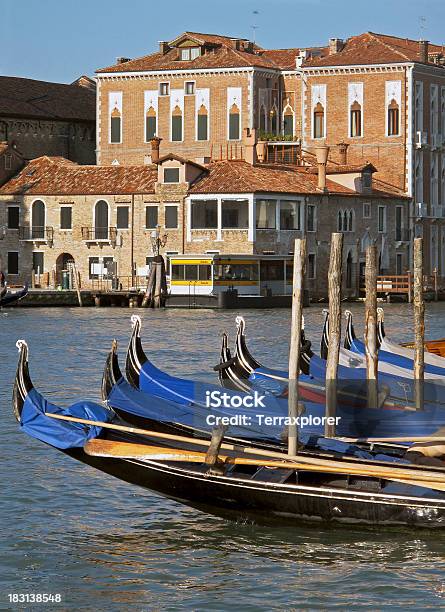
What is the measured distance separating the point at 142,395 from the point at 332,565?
2969mm

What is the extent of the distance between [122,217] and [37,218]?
3077 mm

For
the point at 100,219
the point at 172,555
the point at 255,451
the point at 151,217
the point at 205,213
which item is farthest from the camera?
the point at 100,219

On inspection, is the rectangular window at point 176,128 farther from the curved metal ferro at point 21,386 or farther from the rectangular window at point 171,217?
the curved metal ferro at point 21,386

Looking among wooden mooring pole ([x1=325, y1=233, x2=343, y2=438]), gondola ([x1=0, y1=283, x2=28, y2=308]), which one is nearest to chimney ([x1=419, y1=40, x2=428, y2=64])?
gondola ([x1=0, y1=283, x2=28, y2=308])

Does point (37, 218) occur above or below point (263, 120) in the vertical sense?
below

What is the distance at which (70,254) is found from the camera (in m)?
47.6

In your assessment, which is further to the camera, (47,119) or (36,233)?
(47,119)

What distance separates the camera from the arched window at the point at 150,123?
52375 mm

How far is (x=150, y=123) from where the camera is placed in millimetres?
52406

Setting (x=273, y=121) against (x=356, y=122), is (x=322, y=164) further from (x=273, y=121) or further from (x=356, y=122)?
(x=273, y=121)

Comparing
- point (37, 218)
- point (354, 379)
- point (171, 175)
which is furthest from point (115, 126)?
point (354, 379)

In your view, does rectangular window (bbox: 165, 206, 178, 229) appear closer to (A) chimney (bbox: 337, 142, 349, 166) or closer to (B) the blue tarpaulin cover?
(A) chimney (bbox: 337, 142, 349, 166)

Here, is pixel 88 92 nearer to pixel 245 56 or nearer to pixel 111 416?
pixel 245 56

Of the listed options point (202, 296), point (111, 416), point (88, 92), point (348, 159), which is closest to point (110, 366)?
point (111, 416)
